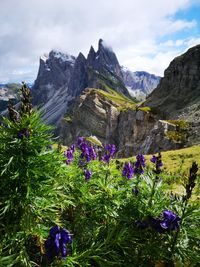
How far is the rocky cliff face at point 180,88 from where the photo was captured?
3718 inches

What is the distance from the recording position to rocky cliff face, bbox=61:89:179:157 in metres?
79.9

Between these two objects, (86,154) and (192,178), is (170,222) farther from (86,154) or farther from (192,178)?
(86,154)

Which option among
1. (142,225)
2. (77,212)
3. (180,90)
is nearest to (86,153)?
(77,212)

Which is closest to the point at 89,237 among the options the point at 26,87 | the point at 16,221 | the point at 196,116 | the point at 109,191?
the point at 109,191

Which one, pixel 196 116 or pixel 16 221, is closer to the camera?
pixel 16 221

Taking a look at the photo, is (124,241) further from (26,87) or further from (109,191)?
(26,87)

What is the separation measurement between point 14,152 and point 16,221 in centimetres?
107

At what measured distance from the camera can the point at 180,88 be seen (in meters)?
103

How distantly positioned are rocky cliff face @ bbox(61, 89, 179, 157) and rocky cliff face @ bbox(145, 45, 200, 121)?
9403 millimetres

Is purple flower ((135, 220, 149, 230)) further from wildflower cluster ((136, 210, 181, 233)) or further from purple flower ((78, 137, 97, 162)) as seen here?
purple flower ((78, 137, 97, 162))

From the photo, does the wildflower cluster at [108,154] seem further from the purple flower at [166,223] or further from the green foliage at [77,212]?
the purple flower at [166,223]

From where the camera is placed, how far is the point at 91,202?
6.48 metres

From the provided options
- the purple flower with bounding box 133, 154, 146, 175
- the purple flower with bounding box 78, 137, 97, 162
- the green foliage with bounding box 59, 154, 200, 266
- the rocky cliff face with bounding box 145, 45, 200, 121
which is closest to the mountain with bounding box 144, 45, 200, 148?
the rocky cliff face with bounding box 145, 45, 200, 121

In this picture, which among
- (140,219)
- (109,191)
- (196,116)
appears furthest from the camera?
(196,116)
